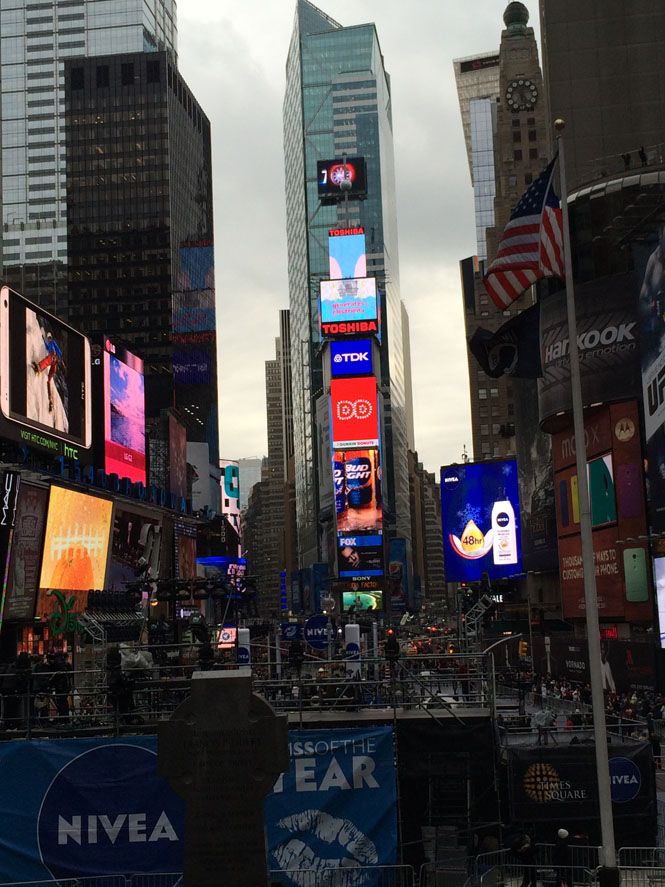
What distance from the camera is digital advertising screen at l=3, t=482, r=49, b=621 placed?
176 ft

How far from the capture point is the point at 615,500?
5716 cm

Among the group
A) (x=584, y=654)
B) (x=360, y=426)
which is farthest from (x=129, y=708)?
(x=360, y=426)

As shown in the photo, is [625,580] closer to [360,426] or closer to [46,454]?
→ [46,454]

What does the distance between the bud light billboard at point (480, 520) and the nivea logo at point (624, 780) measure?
217 ft

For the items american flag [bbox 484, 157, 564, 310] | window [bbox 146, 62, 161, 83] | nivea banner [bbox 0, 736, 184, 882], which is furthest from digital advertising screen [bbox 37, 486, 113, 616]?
window [bbox 146, 62, 161, 83]

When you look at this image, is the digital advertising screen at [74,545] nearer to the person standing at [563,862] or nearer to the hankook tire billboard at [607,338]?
the hankook tire billboard at [607,338]

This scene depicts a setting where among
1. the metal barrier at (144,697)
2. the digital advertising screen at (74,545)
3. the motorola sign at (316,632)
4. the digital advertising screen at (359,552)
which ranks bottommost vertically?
the metal barrier at (144,697)

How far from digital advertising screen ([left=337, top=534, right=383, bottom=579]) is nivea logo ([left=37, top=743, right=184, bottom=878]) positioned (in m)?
132

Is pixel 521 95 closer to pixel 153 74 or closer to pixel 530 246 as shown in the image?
pixel 153 74

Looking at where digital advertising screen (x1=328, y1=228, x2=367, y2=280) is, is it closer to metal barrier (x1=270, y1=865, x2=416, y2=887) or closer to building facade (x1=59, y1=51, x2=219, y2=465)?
building facade (x1=59, y1=51, x2=219, y2=465)

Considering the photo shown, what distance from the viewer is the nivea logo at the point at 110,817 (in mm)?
16234

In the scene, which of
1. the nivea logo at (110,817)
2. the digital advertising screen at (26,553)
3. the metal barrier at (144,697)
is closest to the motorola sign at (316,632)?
the metal barrier at (144,697)

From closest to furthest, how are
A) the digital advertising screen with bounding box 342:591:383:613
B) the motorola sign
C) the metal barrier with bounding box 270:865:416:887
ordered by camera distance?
the metal barrier with bounding box 270:865:416:887
the motorola sign
the digital advertising screen with bounding box 342:591:383:613

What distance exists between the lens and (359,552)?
148 m
